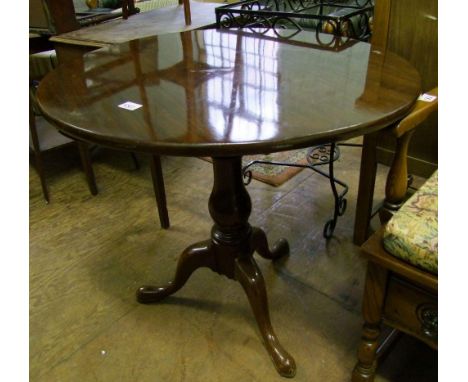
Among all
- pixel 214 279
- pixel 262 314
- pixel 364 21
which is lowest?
pixel 214 279

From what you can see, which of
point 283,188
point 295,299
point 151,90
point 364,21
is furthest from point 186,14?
point 295,299

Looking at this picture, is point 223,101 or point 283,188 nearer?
point 223,101

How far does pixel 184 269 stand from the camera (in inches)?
55.7

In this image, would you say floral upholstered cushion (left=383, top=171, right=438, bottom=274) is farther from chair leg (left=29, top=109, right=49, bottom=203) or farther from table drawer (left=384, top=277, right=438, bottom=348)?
chair leg (left=29, top=109, right=49, bottom=203)

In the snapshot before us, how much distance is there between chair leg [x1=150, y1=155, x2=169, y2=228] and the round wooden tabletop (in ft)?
1.70

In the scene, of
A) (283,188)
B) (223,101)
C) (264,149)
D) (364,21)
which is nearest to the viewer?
(264,149)

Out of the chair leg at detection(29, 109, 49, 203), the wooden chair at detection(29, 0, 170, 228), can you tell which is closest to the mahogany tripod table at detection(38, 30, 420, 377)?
the wooden chair at detection(29, 0, 170, 228)

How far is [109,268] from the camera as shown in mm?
1641

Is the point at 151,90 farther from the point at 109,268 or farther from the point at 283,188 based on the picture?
the point at 283,188

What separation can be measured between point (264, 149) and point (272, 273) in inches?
36.6

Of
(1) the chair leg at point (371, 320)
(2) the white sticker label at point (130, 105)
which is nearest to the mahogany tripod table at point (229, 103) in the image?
(2) the white sticker label at point (130, 105)

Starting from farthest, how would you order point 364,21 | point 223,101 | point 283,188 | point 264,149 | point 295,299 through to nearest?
point 283,188 < point 364,21 < point 295,299 < point 223,101 < point 264,149

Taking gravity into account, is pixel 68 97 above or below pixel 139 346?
above

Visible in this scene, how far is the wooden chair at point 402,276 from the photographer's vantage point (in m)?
0.87
